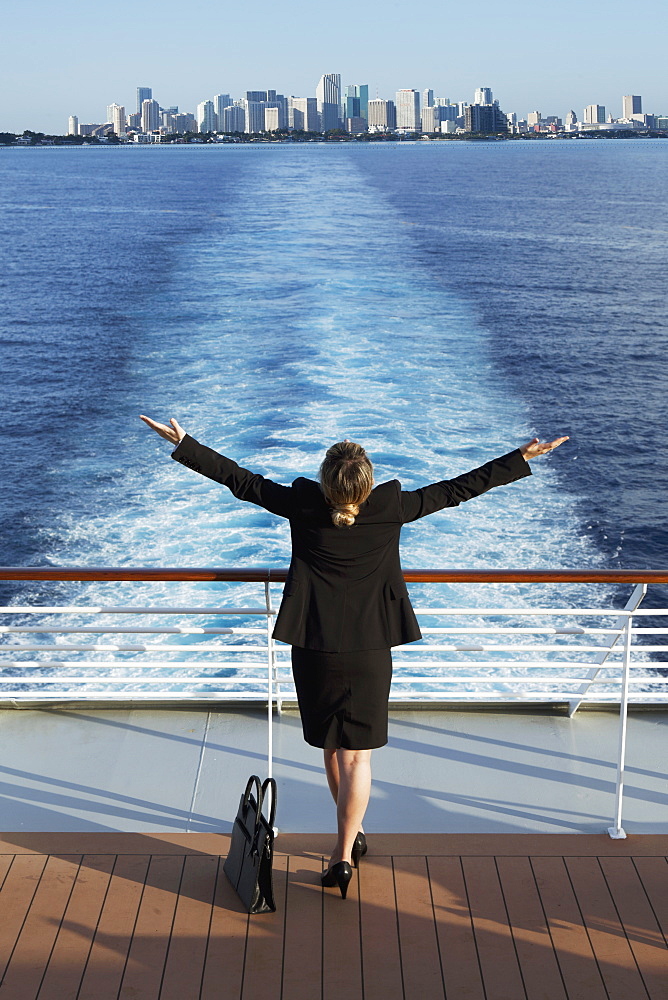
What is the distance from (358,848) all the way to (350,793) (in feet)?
0.94

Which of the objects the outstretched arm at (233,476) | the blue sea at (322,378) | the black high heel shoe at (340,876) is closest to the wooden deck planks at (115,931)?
the black high heel shoe at (340,876)

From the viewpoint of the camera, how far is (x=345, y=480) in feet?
7.00

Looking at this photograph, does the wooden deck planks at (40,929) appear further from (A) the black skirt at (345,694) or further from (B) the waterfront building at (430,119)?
(B) the waterfront building at (430,119)

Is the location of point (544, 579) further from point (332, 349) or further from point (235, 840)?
point (332, 349)

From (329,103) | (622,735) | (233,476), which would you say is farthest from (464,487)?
(329,103)

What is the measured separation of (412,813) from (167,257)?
1286 inches

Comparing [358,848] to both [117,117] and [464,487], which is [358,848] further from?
[117,117]

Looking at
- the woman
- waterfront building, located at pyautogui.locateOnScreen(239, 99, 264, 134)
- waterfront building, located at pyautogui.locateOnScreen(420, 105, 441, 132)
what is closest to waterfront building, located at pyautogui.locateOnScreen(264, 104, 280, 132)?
waterfront building, located at pyautogui.locateOnScreen(239, 99, 264, 134)

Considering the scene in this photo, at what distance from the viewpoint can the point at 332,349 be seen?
18.4 m

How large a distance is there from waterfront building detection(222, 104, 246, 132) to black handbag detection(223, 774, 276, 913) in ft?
513

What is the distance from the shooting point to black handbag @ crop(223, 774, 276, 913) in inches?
93.2

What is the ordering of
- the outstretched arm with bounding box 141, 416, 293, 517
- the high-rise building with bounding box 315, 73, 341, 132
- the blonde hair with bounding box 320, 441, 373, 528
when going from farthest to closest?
the high-rise building with bounding box 315, 73, 341, 132, the outstretched arm with bounding box 141, 416, 293, 517, the blonde hair with bounding box 320, 441, 373, 528

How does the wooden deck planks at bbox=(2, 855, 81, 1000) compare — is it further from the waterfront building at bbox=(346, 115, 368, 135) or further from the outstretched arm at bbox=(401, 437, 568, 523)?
the waterfront building at bbox=(346, 115, 368, 135)

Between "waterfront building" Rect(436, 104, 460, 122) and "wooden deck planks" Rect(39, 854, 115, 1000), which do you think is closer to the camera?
"wooden deck planks" Rect(39, 854, 115, 1000)
